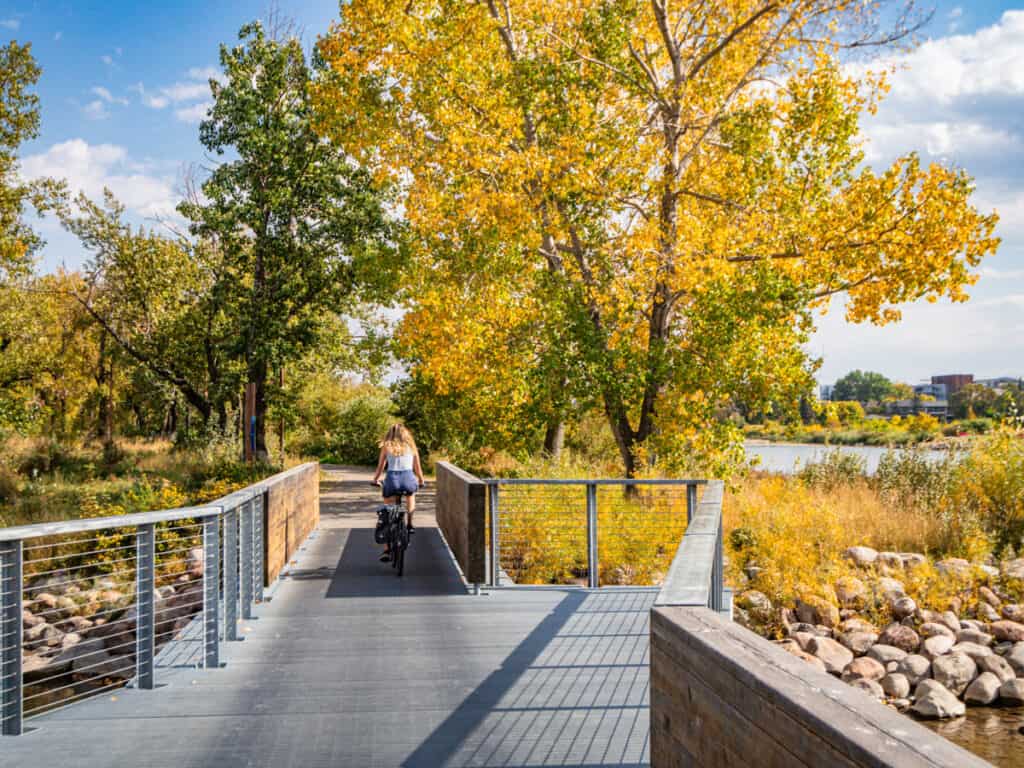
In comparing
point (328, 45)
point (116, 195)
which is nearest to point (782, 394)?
point (328, 45)

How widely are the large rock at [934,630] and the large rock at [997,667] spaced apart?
1.91 ft

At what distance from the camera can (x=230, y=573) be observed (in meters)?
6.51

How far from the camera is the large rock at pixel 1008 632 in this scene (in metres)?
10.5

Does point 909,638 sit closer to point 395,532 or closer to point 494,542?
point 494,542

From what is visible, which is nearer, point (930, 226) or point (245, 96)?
point (930, 226)

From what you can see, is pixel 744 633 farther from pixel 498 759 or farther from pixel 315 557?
pixel 315 557

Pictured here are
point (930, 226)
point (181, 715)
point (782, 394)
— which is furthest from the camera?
point (782, 394)

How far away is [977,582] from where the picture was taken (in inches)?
464

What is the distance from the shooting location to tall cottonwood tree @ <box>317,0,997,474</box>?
49.4 feet

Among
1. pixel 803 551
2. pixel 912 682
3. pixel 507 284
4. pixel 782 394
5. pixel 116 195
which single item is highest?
pixel 116 195

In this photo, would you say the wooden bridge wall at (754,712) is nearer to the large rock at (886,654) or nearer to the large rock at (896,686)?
the large rock at (896,686)

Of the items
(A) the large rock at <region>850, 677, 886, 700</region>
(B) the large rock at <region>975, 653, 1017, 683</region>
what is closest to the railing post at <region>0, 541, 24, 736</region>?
(A) the large rock at <region>850, 677, 886, 700</region>

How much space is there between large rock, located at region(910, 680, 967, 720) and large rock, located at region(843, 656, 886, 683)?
484 millimetres

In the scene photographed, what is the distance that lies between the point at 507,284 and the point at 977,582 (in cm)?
996
